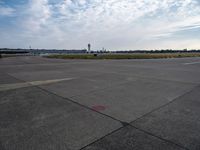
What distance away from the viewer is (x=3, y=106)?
391cm

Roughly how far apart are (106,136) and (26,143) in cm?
130

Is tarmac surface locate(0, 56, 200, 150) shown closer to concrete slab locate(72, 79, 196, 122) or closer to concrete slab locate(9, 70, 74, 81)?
concrete slab locate(72, 79, 196, 122)

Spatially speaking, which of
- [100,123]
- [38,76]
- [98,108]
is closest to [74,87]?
[98,108]

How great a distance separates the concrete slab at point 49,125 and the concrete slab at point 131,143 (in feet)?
0.56

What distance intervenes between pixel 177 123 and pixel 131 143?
4.19 feet

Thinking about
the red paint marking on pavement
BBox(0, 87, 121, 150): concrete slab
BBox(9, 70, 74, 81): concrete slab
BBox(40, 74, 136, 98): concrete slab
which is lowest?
BBox(0, 87, 121, 150): concrete slab

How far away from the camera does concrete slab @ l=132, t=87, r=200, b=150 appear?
2.36m

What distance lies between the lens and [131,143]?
2.22 meters

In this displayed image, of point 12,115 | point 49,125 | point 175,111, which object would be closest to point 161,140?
point 175,111

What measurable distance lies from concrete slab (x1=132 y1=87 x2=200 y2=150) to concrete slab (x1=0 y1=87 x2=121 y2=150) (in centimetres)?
69

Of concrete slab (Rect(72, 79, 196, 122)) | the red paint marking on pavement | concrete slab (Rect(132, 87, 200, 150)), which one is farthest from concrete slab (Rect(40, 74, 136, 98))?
concrete slab (Rect(132, 87, 200, 150))

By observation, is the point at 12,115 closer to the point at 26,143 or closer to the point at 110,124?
the point at 26,143

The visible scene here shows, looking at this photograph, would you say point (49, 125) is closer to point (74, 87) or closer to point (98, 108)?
point (98, 108)

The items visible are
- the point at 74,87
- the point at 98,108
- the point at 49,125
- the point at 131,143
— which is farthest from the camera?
the point at 74,87
